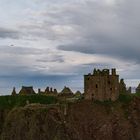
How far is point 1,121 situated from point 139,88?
3588 cm

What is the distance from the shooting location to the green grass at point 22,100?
148 m

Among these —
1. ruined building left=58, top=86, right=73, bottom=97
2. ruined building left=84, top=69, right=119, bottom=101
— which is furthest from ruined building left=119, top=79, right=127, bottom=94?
ruined building left=58, top=86, right=73, bottom=97

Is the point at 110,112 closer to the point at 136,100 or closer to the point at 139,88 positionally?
the point at 136,100

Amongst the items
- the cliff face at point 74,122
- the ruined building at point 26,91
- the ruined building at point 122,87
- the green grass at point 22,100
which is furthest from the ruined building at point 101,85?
the ruined building at point 26,91

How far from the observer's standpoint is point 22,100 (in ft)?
488

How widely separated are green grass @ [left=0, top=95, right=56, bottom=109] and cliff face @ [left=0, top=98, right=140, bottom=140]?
2542 mm

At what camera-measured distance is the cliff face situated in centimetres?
14300

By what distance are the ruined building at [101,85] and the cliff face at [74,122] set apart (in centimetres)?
208

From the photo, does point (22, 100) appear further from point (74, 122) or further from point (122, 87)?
point (122, 87)

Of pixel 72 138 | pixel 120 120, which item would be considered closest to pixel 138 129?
pixel 120 120

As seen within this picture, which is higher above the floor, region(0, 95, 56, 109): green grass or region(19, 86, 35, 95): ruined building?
region(19, 86, 35, 95): ruined building

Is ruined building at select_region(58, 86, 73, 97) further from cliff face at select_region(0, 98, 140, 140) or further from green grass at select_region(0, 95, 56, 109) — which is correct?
cliff face at select_region(0, 98, 140, 140)

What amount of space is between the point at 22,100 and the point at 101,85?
1800cm

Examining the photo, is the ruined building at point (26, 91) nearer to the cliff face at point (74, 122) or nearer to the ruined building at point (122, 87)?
the cliff face at point (74, 122)
